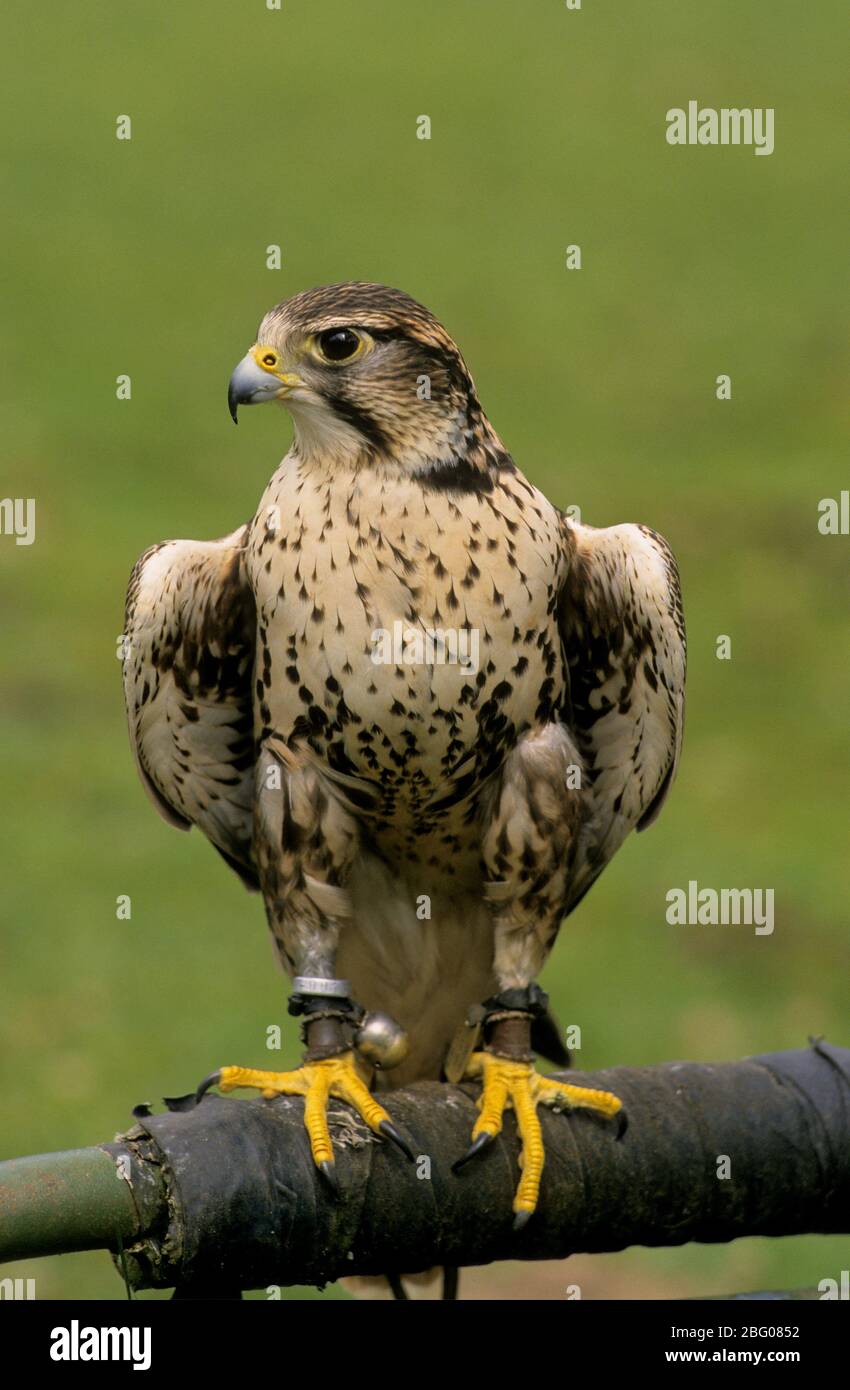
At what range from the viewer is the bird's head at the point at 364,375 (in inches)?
140

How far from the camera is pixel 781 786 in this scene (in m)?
9.24

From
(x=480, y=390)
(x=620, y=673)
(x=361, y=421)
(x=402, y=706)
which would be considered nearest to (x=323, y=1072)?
(x=402, y=706)

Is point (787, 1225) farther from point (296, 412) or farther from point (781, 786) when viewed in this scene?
point (781, 786)

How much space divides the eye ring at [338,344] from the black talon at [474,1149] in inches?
53.1

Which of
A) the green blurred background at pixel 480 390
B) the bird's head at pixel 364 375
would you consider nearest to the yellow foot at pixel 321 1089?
the bird's head at pixel 364 375

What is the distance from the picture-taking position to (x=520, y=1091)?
12.4ft

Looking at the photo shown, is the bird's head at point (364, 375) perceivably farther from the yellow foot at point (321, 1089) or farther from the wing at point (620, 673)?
the yellow foot at point (321, 1089)

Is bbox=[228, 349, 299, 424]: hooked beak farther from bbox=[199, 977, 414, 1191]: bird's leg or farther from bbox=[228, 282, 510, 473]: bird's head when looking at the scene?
bbox=[199, 977, 414, 1191]: bird's leg

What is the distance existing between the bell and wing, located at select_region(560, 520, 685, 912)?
0.50 metres

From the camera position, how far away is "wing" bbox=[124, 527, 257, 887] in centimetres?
387

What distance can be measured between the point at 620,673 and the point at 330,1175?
1.16 meters

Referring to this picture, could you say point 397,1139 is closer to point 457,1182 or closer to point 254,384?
point 457,1182

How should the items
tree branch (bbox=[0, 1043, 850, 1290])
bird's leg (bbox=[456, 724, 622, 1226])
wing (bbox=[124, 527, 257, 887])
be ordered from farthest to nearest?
wing (bbox=[124, 527, 257, 887]), bird's leg (bbox=[456, 724, 622, 1226]), tree branch (bbox=[0, 1043, 850, 1290])

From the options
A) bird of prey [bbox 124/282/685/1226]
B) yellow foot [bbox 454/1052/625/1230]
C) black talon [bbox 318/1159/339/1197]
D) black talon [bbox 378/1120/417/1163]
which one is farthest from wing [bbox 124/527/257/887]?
black talon [bbox 318/1159/339/1197]
